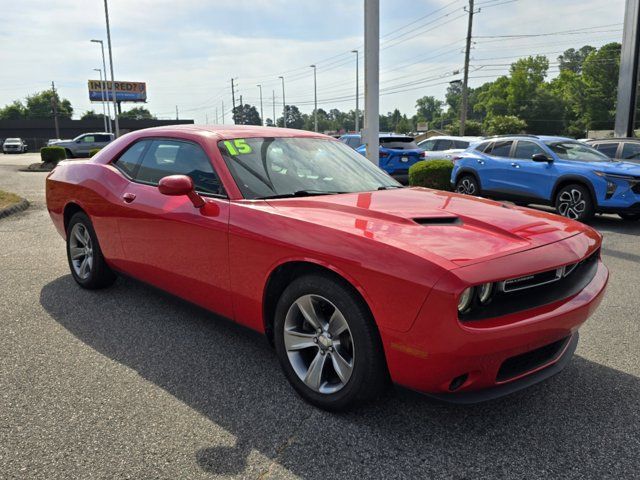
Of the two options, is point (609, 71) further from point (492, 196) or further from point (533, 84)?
point (492, 196)

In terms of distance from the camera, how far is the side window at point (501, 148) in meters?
10.4

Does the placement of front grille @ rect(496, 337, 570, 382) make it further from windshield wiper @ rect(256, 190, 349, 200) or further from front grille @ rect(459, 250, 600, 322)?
windshield wiper @ rect(256, 190, 349, 200)

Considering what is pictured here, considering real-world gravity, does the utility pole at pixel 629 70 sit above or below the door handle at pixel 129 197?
above

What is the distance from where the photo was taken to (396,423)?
2635mm

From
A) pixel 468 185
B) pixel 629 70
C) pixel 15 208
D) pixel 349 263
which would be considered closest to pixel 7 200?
pixel 15 208

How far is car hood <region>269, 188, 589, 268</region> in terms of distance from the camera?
2.38 meters

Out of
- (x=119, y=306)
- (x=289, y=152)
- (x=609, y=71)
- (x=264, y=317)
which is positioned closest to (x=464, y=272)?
(x=264, y=317)

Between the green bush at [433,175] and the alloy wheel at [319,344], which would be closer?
the alloy wheel at [319,344]

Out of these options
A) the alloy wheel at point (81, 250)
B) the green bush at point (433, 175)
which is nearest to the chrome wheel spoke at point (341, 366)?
the alloy wheel at point (81, 250)

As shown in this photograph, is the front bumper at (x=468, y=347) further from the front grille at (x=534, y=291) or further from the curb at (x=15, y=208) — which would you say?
the curb at (x=15, y=208)

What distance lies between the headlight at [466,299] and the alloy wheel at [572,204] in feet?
25.2

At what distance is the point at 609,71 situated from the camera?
7756 centimetres

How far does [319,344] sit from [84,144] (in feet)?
102

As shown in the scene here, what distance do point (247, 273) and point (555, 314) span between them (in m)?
1.65
